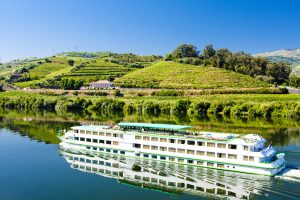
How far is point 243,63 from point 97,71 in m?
72.1

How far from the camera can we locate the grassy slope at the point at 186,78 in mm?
129250

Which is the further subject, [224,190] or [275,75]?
[275,75]

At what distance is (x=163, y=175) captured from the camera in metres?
40.2

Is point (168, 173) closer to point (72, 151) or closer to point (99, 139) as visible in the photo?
point (99, 139)

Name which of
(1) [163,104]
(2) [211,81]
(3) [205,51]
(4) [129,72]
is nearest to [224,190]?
(1) [163,104]

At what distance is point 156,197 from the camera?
3412 cm

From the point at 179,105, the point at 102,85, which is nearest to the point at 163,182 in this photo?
the point at 179,105

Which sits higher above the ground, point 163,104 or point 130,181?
point 163,104

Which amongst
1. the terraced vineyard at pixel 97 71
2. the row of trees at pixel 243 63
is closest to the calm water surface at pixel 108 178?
the row of trees at pixel 243 63

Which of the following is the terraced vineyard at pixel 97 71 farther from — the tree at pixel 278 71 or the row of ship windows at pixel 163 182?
the row of ship windows at pixel 163 182

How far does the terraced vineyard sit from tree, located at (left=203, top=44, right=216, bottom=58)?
39.4 metres

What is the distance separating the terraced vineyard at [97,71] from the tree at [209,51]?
39419 mm

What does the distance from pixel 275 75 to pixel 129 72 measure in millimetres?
68709

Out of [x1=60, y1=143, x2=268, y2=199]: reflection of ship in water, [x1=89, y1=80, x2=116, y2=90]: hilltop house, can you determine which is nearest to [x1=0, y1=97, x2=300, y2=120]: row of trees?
[x1=89, y1=80, x2=116, y2=90]: hilltop house
